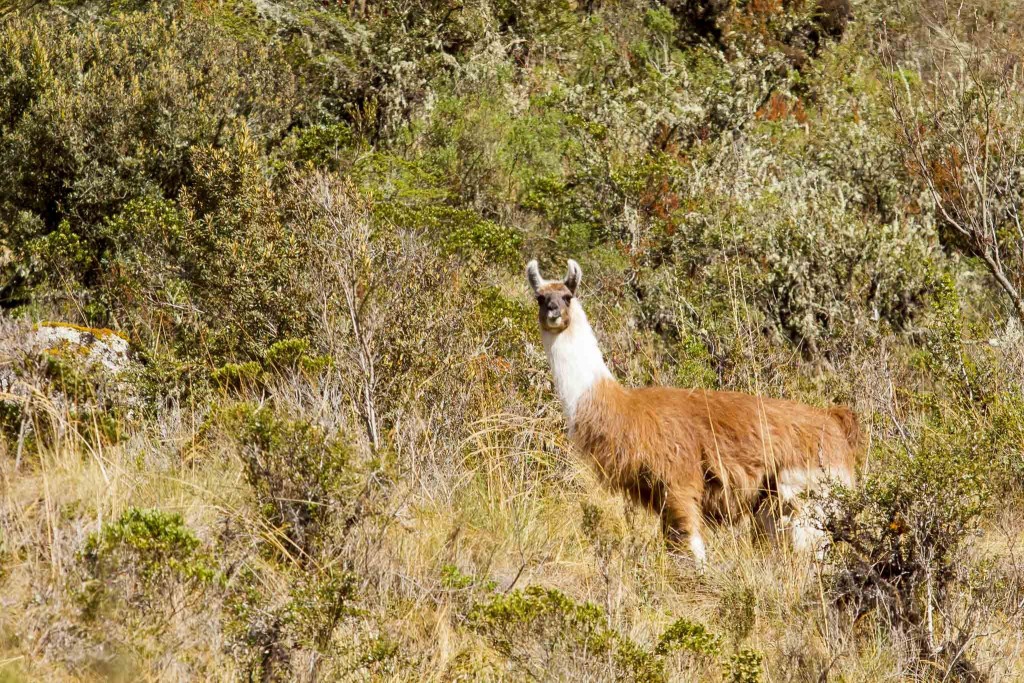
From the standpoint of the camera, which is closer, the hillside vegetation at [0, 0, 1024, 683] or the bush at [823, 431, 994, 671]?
the hillside vegetation at [0, 0, 1024, 683]

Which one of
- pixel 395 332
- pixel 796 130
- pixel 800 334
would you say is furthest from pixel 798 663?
pixel 796 130

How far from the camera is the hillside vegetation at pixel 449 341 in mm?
4707

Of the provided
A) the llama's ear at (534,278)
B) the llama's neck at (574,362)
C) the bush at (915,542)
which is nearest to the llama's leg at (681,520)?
the llama's neck at (574,362)

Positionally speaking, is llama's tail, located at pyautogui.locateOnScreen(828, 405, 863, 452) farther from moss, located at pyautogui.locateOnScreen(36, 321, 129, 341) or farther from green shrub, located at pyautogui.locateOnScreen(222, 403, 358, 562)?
moss, located at pyautogui.locateOnScreen(36, 321, 129, 341)

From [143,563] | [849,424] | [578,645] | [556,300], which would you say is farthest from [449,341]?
[143,563]

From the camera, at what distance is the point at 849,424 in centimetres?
662

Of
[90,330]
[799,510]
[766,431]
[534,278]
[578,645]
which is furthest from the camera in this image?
[90,330]

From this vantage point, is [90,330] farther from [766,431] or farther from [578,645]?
[578,645]

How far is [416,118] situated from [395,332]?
235 inches

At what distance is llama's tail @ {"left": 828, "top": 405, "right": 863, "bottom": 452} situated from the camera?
6.60 metres

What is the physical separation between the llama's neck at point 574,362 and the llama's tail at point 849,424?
1335mm

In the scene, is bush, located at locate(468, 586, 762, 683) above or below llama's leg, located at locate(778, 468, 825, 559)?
above

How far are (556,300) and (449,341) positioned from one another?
0.76 m

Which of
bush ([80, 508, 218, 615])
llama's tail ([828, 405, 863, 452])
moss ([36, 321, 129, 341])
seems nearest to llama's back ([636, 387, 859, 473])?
llama's tail ([828, 405, 863, 452])
